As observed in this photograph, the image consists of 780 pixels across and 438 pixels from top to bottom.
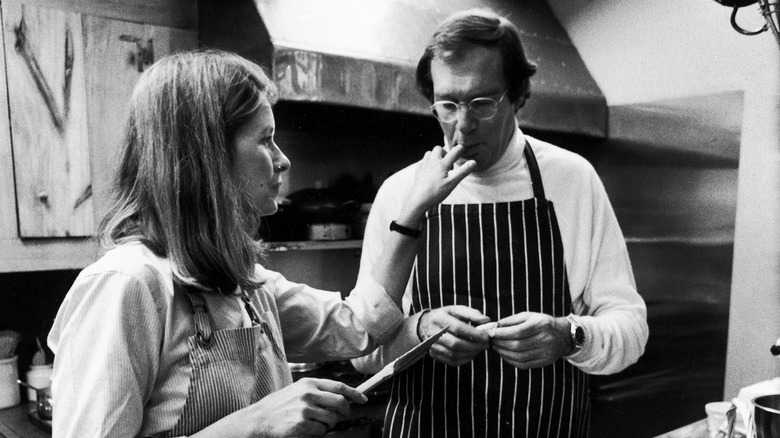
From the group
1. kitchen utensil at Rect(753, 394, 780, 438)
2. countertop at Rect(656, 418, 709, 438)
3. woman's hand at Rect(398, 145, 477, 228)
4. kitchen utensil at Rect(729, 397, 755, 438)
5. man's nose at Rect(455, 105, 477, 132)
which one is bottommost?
countertop at Rect(656, 418, 709, 438)

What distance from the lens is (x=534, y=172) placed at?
5.65 feet

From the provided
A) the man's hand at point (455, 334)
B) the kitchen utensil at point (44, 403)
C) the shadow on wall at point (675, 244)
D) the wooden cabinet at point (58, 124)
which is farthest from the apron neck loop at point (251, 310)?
the shadow on wall at point (675, 244)

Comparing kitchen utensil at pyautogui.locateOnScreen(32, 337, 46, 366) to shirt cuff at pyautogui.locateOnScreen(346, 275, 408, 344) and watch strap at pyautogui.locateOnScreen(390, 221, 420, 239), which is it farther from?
watch strap at pyautogui.locateOnScreen(390, 221, 420, 239)

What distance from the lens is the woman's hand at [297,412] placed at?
937 millimetres

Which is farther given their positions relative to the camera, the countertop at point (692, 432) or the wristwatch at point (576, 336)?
the countertop at point (692, 432)

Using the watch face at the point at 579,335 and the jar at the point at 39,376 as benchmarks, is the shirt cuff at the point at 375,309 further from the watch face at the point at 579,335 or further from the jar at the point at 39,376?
the jar at the point at 39,376

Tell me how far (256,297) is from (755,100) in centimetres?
282

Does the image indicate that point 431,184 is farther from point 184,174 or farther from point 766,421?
point 766,421

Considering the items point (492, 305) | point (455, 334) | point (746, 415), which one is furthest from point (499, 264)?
point (746, 415)

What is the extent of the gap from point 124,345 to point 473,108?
41.9 inches

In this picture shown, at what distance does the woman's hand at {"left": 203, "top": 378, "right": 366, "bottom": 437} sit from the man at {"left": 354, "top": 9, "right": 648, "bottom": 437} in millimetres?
532

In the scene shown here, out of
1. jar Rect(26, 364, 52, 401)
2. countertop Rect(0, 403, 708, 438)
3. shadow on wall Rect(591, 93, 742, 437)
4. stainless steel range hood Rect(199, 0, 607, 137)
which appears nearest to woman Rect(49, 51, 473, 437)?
stainless steel range hood Rect(199, 0, 607, 137)

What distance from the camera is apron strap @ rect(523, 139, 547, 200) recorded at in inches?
67.2

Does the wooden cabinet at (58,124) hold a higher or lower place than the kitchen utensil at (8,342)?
higher
